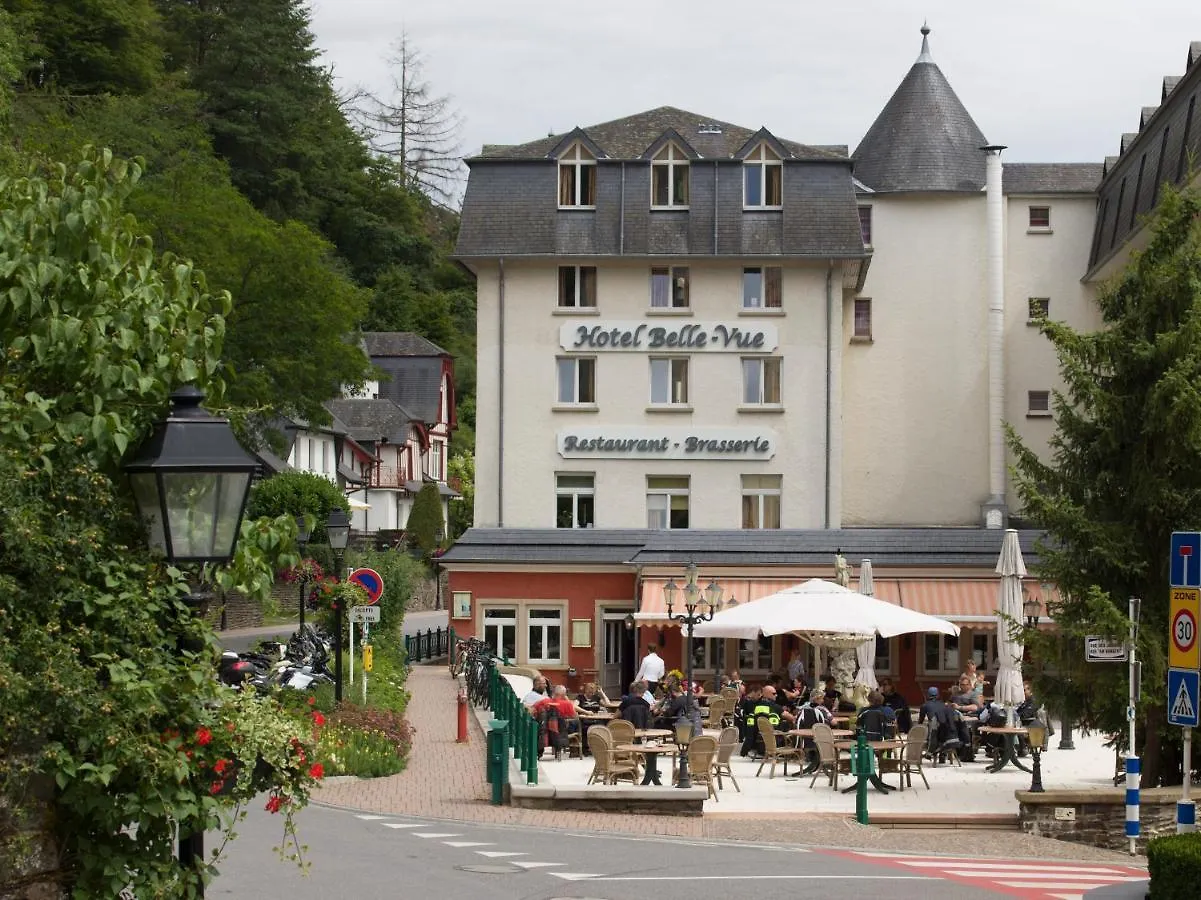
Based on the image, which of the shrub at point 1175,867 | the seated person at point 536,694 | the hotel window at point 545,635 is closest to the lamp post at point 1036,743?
the seated person at point 536,694

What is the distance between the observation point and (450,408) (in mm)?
99250

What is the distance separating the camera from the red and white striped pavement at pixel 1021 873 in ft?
55.2

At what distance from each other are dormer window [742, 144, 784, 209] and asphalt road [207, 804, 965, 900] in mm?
30046

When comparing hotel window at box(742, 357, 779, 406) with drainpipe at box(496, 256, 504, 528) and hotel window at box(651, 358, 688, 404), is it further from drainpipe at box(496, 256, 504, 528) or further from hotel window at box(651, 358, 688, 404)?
drainpipe at box(496, 256, 504, 528)

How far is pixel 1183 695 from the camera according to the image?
15.0 metres

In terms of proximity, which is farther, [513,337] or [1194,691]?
[513,337]

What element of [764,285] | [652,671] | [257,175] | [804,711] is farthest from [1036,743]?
[257,175]

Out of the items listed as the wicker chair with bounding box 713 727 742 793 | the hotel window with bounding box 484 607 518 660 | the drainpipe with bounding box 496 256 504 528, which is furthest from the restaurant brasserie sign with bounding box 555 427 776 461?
the wicker chair with bounding box 713 727 742 793

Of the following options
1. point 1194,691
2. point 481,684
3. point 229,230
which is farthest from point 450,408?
point 1194,691

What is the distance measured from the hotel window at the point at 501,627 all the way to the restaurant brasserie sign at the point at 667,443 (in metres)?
5.27

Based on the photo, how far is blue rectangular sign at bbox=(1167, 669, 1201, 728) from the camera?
14867mm

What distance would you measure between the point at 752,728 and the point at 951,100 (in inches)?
1197

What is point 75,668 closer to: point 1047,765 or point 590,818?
point 590,818

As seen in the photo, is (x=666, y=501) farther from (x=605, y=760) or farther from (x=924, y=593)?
(x=605, y=760)
